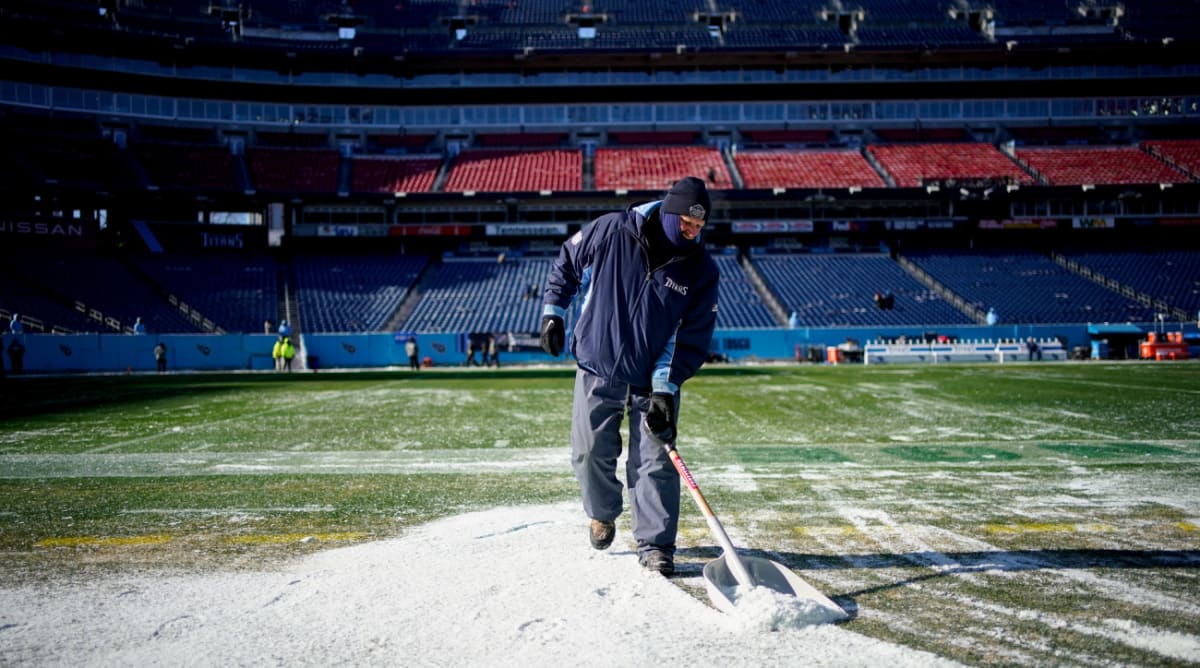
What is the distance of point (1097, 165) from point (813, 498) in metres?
51.6

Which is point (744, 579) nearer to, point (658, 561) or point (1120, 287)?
point (658, 561)

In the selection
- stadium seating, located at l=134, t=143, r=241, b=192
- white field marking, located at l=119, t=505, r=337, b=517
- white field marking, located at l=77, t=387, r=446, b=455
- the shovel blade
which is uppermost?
stadium seating, located at l=134, t=143, r=241, b=192

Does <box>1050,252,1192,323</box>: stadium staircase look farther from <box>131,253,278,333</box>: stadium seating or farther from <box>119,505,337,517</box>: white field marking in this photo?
<box>119,505,337,517</box>: white field marking

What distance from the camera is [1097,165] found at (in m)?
46.7

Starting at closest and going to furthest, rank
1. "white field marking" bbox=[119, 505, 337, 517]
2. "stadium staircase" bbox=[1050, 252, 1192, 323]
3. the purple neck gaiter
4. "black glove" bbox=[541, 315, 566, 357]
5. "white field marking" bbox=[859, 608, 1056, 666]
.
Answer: "white field marking" bbox=[859, 608, 1056, 666]
the purple neck gaiter
"black glove" bbox=[541, 315, 566, 357]
"white field marking" bbox=[119, 505, 337, 517]
"stadium staircase" bbox=[1050, 252, 1192, 323]

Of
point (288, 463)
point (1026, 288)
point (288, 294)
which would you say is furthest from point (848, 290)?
point (288, 463)

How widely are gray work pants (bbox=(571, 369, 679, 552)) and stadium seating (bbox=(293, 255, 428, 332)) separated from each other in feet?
114

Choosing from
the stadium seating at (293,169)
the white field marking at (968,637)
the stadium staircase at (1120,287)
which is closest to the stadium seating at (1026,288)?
the stadium staircase at (1120,287)

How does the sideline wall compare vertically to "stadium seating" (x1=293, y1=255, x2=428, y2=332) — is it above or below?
below

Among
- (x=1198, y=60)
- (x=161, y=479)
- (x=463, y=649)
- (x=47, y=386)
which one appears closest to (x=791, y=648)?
(x=463, y=649)

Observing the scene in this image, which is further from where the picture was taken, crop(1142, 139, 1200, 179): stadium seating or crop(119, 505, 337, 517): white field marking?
crop(1142, 139, 1200, 179): stadium seating

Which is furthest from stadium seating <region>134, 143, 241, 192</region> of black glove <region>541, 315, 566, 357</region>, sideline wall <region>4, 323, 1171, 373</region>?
black glove <region>541, 315, 566, 357</region>

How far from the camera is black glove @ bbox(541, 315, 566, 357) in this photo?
4.41m

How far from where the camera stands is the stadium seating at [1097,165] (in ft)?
148
